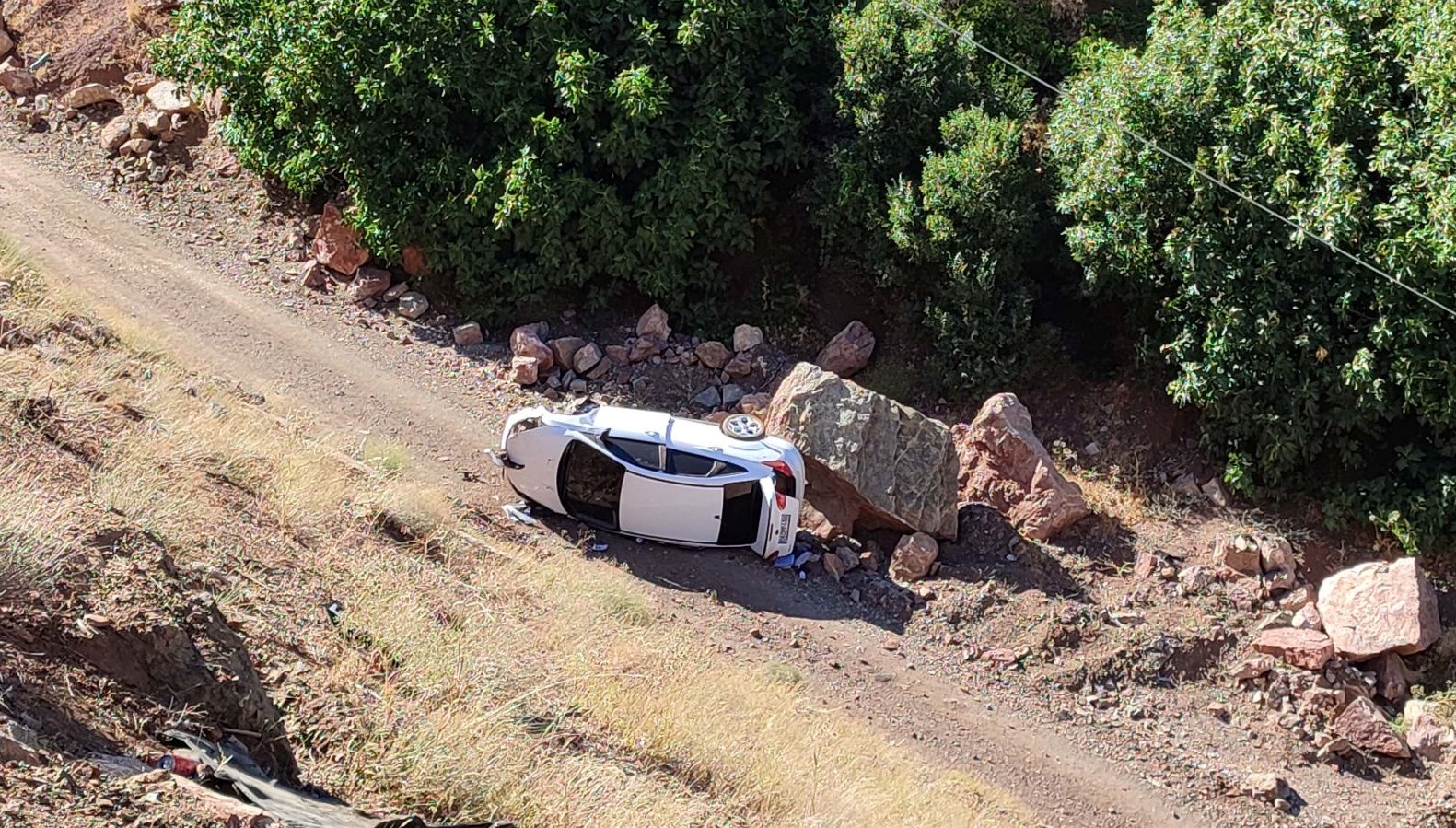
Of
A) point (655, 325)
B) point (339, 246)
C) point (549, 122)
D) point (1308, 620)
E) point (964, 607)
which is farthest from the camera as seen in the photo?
point (339, 246)

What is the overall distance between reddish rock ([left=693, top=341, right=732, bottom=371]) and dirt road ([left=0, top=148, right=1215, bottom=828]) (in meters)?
2.63

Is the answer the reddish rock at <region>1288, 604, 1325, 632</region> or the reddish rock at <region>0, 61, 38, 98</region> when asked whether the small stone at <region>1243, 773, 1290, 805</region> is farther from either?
the reddish rock at <region>0, 61, 38, 98</region>

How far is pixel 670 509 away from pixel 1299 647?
22.5 ft

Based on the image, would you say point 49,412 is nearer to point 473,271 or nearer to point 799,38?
point 473,271

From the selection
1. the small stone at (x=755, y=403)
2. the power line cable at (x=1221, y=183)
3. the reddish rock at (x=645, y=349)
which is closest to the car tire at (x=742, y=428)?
the small stone at (x=755, y=403)

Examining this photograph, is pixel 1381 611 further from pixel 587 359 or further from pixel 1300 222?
pixel 587 359

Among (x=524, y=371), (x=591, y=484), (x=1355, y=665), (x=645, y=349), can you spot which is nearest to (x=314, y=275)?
(x=524, y=371)

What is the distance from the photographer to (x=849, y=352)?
60.7ft

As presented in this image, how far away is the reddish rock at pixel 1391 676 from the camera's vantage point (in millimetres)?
14320

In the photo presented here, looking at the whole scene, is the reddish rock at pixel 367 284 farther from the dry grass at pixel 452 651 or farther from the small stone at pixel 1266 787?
the small stone at pixel 1266 787

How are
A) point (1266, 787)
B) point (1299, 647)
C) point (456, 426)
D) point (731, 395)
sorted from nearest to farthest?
point (1266, 787) → point (1299, 647) → point (456, 426) → point (731, 395)

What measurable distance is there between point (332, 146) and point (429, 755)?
13.0 m

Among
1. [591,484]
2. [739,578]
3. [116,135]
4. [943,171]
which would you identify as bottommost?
[739,578]

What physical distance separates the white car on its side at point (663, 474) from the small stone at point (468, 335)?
3.58m
